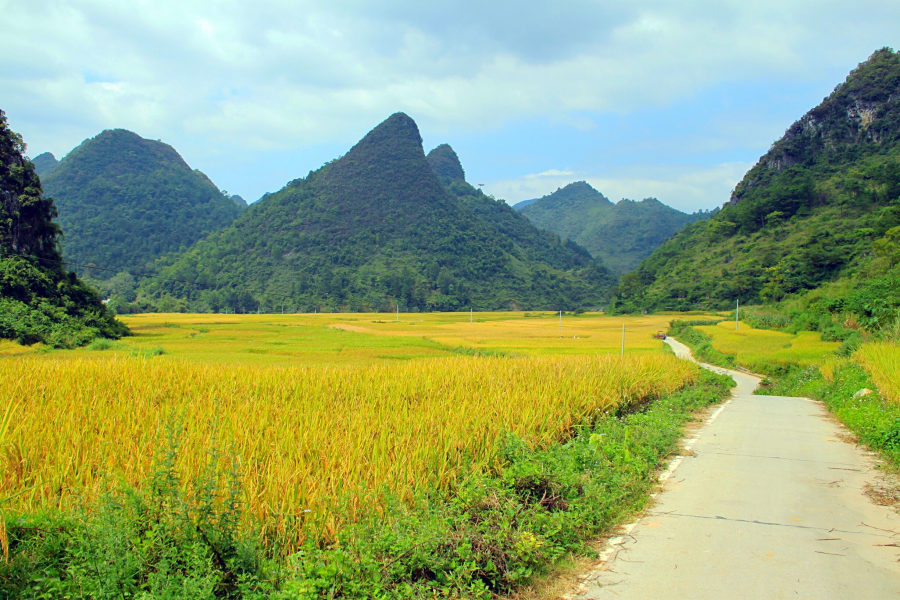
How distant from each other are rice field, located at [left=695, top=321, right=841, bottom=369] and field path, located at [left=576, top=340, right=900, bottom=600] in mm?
16930

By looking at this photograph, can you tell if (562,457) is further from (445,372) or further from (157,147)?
(157,147)

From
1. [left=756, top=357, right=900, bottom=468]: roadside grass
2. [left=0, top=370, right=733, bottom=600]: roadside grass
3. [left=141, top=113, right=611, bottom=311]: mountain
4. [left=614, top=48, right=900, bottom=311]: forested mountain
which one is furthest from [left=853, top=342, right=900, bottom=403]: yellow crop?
[left=141, top=113, right=611, bottom=311]: mountain

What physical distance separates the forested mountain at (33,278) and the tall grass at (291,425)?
55.2 ft

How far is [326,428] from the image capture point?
4.96 metres

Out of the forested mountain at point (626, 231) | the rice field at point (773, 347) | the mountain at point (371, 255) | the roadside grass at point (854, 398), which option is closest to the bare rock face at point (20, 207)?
the roadside grass at point (854, 398)

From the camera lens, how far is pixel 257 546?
9.64 feet

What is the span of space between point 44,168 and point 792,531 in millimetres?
185584

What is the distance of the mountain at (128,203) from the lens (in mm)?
90000

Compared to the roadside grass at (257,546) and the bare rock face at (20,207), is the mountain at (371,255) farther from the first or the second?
the roadside grass at (257,546)

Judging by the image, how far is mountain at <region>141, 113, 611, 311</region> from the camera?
7944 centimetres

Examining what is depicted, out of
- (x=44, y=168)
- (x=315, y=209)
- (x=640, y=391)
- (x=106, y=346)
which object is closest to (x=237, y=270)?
(x=315, y=209)

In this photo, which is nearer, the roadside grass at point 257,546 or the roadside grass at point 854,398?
the roadside grass at point 257,546

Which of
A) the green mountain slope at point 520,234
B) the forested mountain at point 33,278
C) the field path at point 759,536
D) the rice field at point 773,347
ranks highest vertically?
the green mountain slope at point 520,234

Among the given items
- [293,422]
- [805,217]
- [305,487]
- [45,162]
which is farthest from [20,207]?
[45,162]
